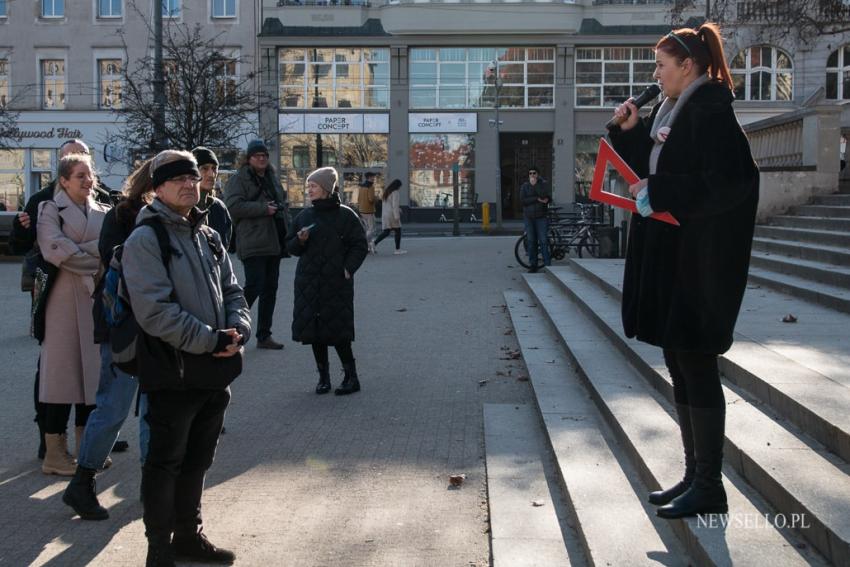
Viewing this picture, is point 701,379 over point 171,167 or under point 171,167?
under

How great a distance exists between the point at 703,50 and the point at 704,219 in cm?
70

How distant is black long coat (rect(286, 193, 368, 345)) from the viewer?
797 cm

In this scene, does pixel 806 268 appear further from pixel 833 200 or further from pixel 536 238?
pixel 536 238

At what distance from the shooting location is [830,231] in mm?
12344

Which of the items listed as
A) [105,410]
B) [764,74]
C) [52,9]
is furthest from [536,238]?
[52,9]

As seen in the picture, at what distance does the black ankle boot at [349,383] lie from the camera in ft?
26.7

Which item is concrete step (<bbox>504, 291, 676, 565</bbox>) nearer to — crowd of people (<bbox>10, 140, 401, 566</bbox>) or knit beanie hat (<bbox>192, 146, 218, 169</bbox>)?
crowd of people (<bbox>10, 140, 401, 566</bbox>)

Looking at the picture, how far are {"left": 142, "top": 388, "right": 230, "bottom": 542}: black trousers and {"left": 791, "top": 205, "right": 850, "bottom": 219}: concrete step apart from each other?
10.5 m

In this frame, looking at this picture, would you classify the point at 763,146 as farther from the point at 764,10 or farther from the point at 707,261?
the point at 707,261

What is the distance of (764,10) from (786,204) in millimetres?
6637

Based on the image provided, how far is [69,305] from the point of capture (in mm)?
5891

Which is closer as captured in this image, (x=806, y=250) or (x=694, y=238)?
(x=694, y=238)

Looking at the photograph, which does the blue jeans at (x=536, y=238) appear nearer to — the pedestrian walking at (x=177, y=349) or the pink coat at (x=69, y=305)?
the pink coat at (x=69, y=305)

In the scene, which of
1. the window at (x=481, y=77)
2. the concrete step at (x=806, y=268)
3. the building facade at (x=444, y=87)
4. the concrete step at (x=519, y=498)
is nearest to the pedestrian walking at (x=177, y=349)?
the concrete step at (x=519, y=498)
